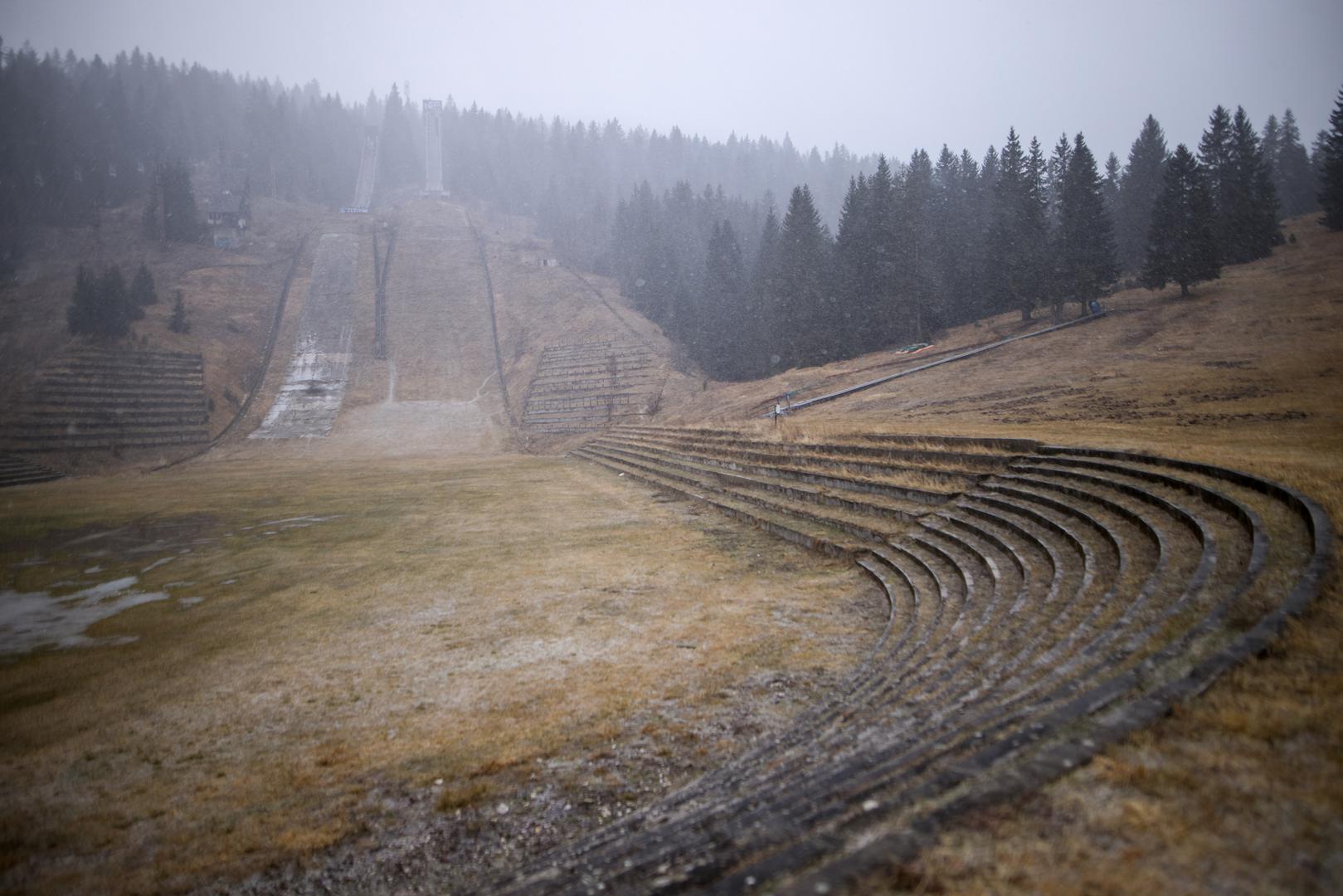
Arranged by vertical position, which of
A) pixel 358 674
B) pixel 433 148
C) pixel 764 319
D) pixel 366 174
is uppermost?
pixel 433 148

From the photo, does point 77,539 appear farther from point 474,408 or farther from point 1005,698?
point 474,408

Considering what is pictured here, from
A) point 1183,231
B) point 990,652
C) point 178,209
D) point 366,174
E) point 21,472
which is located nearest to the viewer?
point 990,652

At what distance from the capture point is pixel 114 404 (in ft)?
139

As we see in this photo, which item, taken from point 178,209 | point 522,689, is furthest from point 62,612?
point 178,209

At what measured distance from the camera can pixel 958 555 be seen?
1067 centimetres

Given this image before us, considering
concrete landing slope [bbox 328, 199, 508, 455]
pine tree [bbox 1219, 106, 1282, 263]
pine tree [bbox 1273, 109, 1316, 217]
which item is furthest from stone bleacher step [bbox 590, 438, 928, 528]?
pine tree [bbox 1273, 109, 1316, 217]

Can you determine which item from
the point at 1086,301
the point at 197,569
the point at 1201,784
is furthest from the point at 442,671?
the point at 1086,301

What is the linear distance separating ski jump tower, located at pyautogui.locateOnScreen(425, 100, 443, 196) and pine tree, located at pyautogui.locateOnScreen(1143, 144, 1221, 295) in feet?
378

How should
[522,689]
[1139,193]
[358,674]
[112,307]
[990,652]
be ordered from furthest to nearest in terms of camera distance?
[1139,193], [112,307], [358,674], [522,689], [990,652]

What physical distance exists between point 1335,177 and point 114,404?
8761 centimetres

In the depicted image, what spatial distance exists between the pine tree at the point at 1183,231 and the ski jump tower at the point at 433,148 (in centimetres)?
11518

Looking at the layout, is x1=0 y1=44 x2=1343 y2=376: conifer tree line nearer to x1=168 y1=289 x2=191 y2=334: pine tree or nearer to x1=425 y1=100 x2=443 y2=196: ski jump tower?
x1=425 y1=100 x2=443 y2=196: ski jump tower

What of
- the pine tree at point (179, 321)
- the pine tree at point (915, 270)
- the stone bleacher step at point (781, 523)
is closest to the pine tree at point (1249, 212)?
the pine tree at point (915, 270)

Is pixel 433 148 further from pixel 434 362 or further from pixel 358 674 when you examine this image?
pixel 358 674
